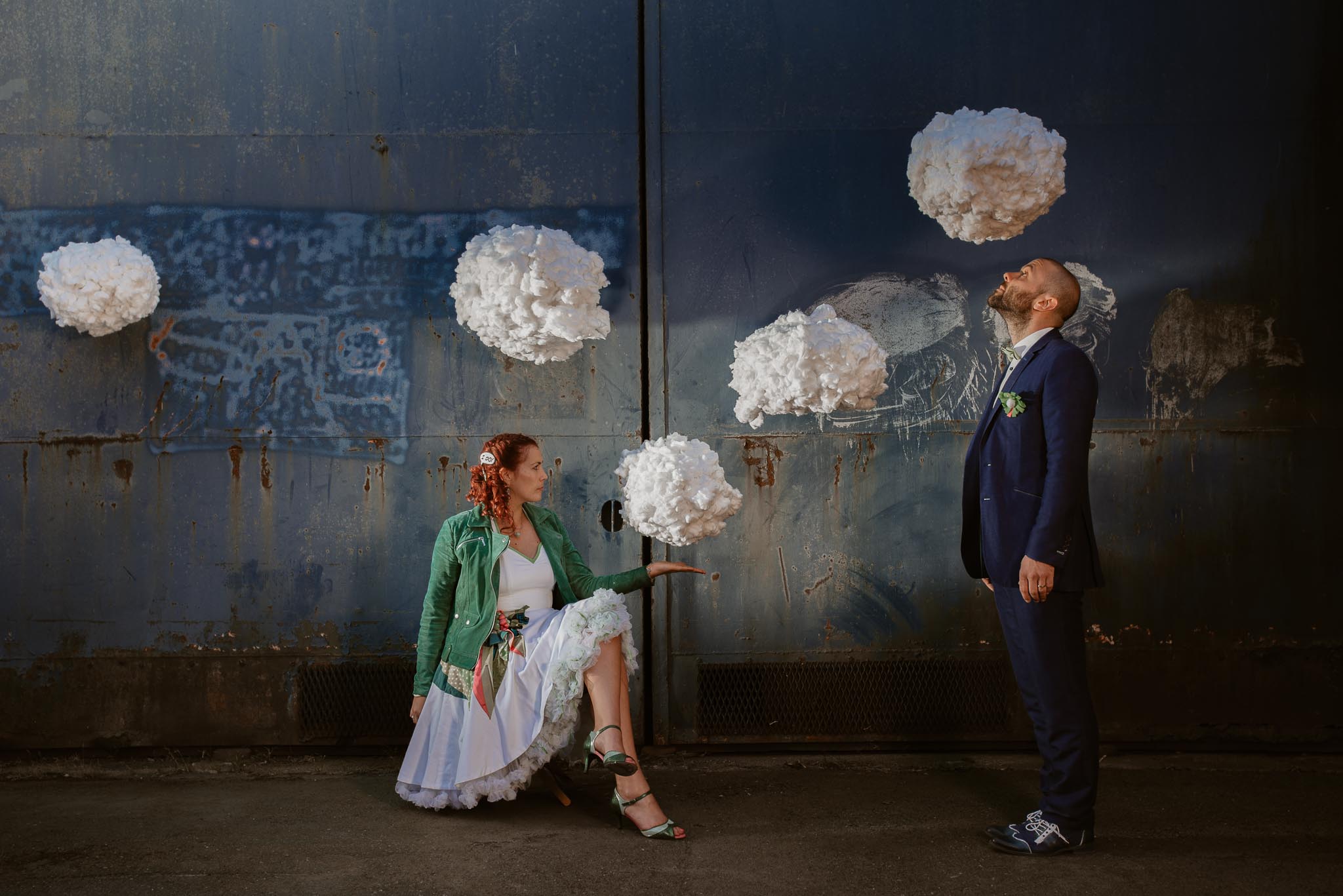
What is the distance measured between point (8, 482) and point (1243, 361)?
5276 mm

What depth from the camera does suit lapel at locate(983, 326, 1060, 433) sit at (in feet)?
11.2

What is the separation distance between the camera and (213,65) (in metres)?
4.51

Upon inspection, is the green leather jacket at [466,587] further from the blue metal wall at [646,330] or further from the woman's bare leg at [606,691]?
the blue metal wall at [646,330]

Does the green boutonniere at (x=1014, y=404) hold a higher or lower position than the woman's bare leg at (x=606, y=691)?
higher

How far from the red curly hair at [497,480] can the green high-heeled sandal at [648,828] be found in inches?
40.6

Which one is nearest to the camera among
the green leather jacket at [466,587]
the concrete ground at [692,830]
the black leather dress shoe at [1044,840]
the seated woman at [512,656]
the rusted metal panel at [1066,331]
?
the concrete ground at [692,830]

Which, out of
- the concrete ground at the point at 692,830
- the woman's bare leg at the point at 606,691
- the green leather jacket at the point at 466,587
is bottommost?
the concrete ground at the point at 692,830

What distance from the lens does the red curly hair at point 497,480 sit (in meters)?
3.79

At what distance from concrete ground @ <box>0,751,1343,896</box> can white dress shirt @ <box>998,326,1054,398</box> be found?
1.52 metres

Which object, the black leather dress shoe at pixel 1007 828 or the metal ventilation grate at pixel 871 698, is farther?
the metal ventilation grate at pixel 871 698

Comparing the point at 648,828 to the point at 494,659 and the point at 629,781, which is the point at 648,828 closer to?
the point at 629,781

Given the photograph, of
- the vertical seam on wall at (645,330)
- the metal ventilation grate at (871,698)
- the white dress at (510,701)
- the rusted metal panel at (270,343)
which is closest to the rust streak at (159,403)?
the rusted metal panel at (270,343)

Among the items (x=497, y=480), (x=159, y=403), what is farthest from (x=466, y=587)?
(x=159, y=403)

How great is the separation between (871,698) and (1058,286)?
1.95 m
